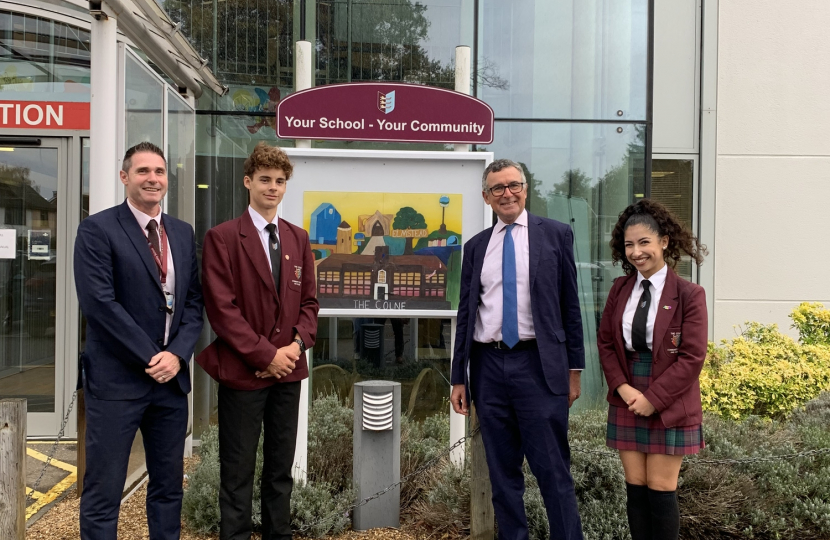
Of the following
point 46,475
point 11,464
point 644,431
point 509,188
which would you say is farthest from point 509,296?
point 46,475

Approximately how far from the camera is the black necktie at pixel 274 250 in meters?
3.64

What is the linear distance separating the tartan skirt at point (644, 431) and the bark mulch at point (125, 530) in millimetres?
1700

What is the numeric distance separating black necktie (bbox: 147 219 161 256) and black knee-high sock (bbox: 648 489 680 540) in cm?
262

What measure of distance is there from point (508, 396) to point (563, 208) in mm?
3756

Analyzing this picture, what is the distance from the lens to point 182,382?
11.2 feet

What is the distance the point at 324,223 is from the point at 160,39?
1.84m

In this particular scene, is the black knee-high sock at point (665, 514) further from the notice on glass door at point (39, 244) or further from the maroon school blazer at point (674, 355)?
the notice on glass door at point (39, 244)

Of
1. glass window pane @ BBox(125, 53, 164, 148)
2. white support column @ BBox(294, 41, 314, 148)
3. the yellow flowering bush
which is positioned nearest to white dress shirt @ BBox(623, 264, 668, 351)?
white support column @ BBox(294, 41, 314, 148)

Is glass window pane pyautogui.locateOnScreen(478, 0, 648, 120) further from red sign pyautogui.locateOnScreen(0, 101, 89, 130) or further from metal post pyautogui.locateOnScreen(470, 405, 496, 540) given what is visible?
red sign pyautogui.locateOnScreen(0, 101, 89, 130)

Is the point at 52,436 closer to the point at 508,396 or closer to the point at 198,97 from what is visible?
the point at 198,97

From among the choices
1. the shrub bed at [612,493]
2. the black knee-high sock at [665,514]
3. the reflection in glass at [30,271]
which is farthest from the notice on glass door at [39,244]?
the black knee-high sock at [665,514]

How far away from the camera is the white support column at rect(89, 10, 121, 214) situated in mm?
4363

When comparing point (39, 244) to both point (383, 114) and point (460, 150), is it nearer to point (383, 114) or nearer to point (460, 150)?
point (383, 114)

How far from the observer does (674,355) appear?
10.7ft
